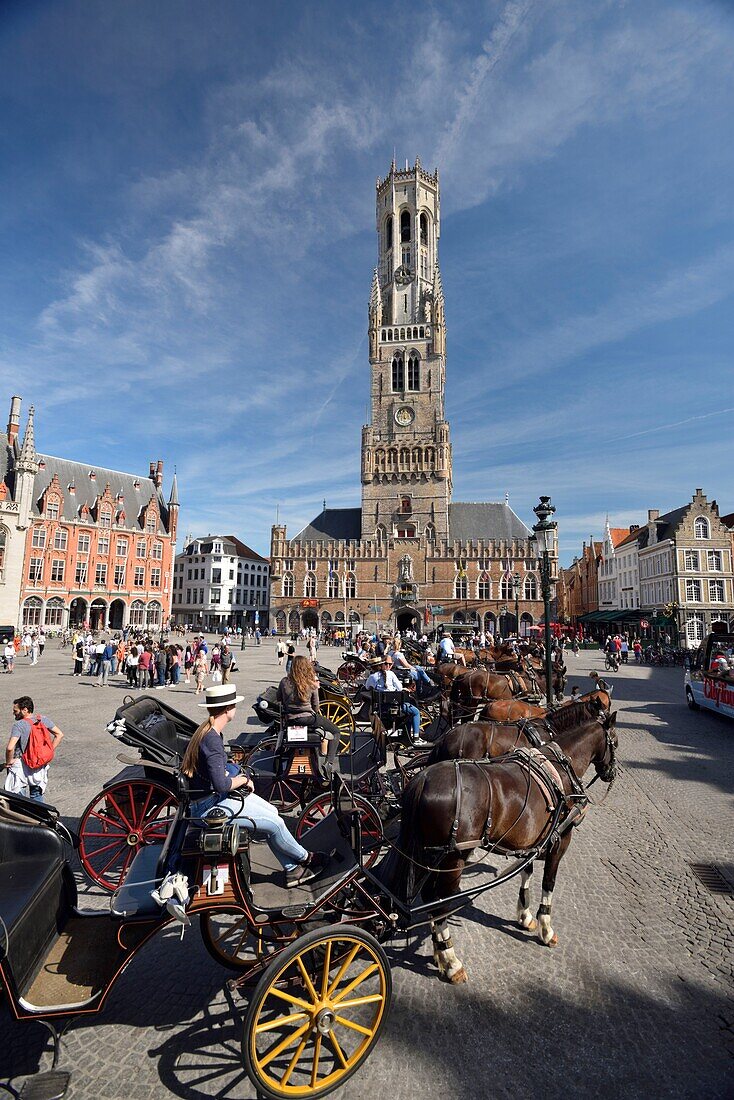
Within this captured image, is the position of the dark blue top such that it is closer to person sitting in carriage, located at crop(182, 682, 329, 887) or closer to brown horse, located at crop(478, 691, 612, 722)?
person sitting in carriage, located at crop(182, 682, 329, 887)

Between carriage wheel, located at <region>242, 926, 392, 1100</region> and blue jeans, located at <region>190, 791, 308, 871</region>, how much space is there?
0.57 metres

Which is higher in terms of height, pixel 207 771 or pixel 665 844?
pixel 207 771

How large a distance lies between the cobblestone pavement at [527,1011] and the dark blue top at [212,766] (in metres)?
1.39

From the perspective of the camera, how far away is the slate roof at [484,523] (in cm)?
5678

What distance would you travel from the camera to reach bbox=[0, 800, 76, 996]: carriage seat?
2650mm

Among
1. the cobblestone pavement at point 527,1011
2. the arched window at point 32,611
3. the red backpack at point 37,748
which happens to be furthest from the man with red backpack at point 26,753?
the arched window at point 32,611

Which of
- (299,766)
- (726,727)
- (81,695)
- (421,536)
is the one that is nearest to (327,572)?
(421,536)

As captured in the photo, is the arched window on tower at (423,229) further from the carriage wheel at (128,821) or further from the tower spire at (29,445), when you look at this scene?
the carriage wheel at (128,821)

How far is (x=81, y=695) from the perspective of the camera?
15.3 m

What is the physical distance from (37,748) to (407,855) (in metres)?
4.32

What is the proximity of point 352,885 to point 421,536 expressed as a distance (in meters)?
52.7

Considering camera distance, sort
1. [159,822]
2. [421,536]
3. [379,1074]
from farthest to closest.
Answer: [421,536] → [159,822] → [379,1074]

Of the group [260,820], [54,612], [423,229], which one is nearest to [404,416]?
[423,229]

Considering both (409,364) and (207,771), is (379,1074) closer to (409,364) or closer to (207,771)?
(207,771)
